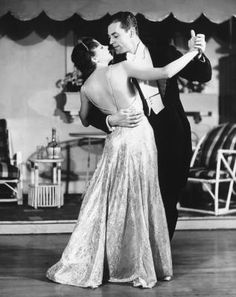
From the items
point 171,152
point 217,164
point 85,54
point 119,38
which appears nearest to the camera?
point 119,38

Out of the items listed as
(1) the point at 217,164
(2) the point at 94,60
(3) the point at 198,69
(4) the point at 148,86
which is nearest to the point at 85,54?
(2) the point at 94,60

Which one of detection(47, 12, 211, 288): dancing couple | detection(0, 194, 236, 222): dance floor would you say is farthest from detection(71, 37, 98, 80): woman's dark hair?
detection(0, 194, 236, 222): dance floor

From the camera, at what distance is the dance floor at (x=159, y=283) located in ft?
13.0

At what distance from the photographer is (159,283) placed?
13.7 ft

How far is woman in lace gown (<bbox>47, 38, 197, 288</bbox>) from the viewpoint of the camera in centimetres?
404

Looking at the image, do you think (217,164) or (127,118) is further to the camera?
(217,164)

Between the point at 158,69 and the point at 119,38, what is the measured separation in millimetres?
334

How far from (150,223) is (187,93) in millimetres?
4500

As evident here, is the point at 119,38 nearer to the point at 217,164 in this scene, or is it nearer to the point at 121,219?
the point at 121,219

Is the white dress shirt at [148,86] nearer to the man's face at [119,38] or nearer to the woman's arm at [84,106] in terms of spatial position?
the man's face at [119,38]

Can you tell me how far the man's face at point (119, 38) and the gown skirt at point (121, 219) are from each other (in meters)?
0.46

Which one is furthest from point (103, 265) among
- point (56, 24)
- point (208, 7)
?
point (56, 24)

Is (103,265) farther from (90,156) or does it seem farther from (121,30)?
(90,156)

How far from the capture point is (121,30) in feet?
13.0
